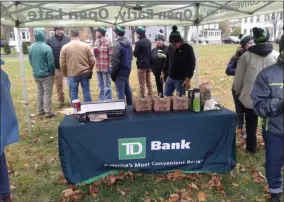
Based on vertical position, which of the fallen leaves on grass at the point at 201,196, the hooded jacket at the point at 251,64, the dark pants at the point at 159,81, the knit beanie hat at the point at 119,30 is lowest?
the fallen leaves on grass at the point at 201,196

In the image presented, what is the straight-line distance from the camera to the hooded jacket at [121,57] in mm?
5590

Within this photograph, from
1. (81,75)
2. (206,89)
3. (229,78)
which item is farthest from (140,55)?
(229,78)

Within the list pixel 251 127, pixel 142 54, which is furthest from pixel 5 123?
pixel 142 54

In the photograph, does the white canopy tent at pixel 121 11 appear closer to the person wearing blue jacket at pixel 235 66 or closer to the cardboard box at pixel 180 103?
the person wearing blue jacket at pixel 235 66

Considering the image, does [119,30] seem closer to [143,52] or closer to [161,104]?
[143,52]

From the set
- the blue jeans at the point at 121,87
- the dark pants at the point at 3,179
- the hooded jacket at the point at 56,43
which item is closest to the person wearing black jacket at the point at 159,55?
the blue jeans at the point at 121,87

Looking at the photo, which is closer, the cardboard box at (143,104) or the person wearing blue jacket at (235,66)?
the cardboard box at (143,104)

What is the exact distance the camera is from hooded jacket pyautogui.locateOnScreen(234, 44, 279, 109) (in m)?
3.66

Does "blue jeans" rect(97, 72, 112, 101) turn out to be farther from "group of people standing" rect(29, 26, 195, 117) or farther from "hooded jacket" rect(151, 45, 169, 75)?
"hooded jacket" rect(151, 45, 169, 75)

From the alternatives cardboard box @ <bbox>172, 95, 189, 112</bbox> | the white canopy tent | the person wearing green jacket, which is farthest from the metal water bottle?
the person wearing green jacket

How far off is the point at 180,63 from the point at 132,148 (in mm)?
2398

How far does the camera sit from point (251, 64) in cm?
376

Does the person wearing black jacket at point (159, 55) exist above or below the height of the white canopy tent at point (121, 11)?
below

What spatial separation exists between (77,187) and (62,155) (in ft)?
1.48
